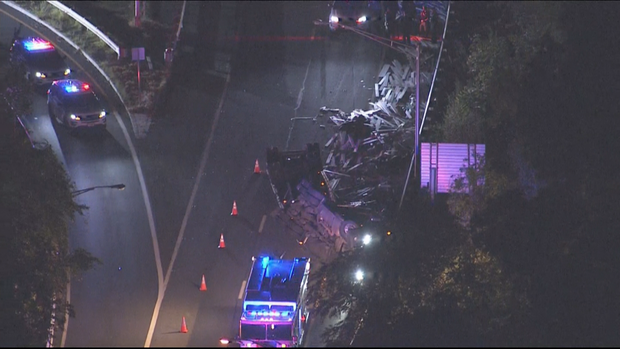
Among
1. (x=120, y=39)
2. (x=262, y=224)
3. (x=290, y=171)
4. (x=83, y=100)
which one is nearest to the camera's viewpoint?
(x=262, y=224)

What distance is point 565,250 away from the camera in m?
38.6

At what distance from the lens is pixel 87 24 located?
170 feet

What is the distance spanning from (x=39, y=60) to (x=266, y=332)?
17.6m

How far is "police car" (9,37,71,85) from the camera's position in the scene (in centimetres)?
4819

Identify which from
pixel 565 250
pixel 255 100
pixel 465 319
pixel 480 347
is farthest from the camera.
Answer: pixel 255 100

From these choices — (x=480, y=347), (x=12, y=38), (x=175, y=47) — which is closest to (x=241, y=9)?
(x=175, y=47)

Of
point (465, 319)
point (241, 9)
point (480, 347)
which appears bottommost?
point (465, 319)

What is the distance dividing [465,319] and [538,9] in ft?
62.5

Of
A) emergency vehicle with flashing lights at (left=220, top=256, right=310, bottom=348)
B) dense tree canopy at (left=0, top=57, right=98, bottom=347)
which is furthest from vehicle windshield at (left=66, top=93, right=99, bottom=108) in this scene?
emergency vehicle with flashing lights at (left=220, top=256, right=310, bottom=348)

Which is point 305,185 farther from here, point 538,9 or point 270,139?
point 538,9

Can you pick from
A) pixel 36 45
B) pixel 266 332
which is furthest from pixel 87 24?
pixel 266 332

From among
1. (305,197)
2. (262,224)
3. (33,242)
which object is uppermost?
(305,197)

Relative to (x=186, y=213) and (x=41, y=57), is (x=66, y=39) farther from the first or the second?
(x=186, y=213)

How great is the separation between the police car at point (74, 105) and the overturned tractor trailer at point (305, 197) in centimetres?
653
